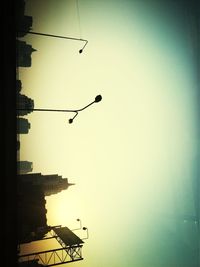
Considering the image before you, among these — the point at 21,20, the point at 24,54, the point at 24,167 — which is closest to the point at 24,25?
the point at 21,20

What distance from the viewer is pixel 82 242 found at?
209cm

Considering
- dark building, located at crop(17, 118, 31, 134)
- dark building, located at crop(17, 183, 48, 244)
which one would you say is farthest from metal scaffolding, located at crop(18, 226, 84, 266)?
dark building, located at crop(17, 118, 31, 134)

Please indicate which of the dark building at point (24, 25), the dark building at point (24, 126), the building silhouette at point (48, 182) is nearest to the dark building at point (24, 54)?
the dark building at point (24, 25)

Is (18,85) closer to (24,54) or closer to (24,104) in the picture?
(24,104)

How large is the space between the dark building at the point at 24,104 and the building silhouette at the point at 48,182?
50 cm

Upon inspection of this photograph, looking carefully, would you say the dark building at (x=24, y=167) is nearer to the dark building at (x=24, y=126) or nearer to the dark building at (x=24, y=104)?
the dark building at (x=24, y=126)

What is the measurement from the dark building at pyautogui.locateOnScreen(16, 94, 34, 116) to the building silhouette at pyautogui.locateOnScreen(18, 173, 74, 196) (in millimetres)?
495

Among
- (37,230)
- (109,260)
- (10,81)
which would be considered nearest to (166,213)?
(109,260)

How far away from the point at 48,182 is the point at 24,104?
682 millimetres

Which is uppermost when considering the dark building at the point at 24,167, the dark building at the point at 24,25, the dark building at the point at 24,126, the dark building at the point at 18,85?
the dark building at the point at 24,25

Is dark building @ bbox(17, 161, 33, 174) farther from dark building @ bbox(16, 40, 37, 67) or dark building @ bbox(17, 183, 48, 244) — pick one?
dark building @ bbox(16, 40, 37, 67)

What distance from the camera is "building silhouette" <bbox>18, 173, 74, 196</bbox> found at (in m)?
1.84

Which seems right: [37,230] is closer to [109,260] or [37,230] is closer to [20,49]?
[109,260]

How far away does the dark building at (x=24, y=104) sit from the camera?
5.82 feet
